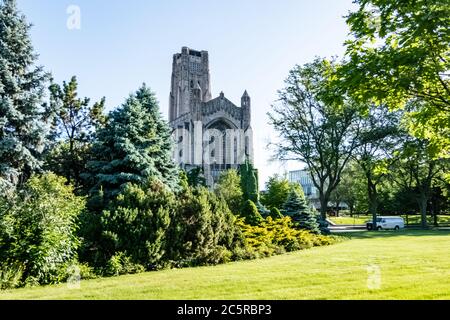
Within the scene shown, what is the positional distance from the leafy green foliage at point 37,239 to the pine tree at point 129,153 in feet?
23.4

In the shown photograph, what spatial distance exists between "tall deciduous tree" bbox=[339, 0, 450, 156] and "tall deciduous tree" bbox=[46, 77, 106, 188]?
17402 millimetres

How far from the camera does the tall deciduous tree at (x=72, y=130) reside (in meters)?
21.2

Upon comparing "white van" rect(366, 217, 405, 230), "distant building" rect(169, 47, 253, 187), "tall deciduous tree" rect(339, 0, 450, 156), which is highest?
"distant building" rect(169, 47, 253, 187)

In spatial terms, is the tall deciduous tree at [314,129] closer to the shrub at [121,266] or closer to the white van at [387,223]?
the white van at [387,223]

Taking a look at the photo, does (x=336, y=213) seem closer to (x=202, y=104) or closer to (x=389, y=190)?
(x=389, y=190)

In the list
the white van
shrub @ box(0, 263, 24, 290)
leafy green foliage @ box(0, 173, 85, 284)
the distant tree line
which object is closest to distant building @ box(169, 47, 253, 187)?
the white van

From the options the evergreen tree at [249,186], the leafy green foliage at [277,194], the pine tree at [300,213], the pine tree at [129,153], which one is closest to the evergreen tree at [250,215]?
the pine tree at [129,153]

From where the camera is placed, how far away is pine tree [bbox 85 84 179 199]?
17.8m

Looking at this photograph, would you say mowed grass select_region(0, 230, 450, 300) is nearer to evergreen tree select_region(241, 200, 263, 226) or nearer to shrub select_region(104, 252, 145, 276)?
shrub select_region(104, 252, 145, 276)

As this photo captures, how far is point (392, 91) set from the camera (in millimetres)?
7301

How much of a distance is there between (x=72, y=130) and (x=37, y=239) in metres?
16.3

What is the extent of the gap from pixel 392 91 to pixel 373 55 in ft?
2.60

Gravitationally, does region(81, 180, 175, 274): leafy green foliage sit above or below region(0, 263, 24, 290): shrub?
above

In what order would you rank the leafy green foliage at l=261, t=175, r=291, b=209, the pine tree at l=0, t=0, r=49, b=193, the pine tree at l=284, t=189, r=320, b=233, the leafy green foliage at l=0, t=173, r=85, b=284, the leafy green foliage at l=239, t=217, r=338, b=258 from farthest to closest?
1. the leafy green foliage at l=261, t=175, r=291, b=209
2. the pine tree at l=284, t=189, r=320, b=233
3. the pine tree at l=0, t=0, r=49, b=193
4. the leafy green foliage at l=239, t=217, r=338, b=258
5. the leafy green foliage at l=0, t=173, r=85, b=284
